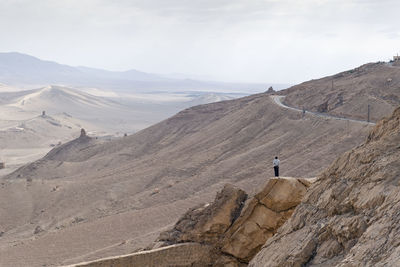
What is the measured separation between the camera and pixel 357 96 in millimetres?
37969

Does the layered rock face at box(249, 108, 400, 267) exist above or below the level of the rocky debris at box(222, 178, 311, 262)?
above

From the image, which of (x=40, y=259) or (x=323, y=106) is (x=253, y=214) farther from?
(x=323, y=106)

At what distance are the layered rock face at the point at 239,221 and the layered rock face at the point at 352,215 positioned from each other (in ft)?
6.55

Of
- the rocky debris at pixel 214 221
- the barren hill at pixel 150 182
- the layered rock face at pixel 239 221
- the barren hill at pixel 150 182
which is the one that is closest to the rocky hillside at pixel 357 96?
the barren hill at pixel 150 182

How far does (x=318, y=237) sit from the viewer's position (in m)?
8.02

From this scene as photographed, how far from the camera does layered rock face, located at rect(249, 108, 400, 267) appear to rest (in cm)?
637

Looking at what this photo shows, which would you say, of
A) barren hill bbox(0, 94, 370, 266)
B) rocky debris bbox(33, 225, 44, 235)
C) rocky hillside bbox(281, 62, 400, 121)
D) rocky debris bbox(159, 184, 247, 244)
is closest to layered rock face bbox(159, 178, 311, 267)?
rocky debris bbox(159, 184, 247, 244)

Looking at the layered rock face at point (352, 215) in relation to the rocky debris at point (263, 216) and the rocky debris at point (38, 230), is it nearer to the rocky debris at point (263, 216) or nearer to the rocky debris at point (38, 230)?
the rocky debris at point (263, 216)

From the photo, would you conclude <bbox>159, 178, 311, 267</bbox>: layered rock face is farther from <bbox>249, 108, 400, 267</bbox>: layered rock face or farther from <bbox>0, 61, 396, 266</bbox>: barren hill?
<bbox>0, 61, 396, 266</bbox>: barren hill

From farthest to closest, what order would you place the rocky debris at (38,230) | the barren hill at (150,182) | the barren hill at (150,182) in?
1. the rocky debris at (38,230)
2. the barren hill at (150,182)
3. the barren hill at (150,182)

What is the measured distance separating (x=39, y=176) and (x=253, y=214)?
40381mm

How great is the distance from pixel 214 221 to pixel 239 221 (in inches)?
26.4

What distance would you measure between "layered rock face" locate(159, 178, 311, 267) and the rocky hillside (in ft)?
70.2

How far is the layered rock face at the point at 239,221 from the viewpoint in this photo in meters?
11.5
